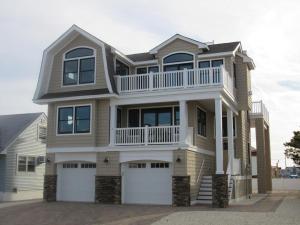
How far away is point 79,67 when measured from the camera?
2328cm

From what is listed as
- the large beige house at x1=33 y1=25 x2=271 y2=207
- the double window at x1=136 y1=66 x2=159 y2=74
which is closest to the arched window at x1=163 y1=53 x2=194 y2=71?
the large beige house at x1=33 y1=25 x2=271 y2=207

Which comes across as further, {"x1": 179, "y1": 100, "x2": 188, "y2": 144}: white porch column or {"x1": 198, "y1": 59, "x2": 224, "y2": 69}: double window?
{"x1": 198, "y1": 59, "x2": 224, "y2": 69}: double window

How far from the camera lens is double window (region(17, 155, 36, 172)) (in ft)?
93.7

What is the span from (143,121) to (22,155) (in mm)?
9921

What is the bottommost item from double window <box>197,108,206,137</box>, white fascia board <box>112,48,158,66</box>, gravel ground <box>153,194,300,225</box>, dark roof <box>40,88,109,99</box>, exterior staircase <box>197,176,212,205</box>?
gravel ground <box>153,194,300,225</box>

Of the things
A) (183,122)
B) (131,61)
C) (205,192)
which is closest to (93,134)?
(183,122)

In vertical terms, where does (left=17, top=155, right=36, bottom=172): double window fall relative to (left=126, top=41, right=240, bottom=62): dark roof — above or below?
below

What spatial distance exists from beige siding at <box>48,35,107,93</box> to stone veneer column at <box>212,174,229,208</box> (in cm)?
778

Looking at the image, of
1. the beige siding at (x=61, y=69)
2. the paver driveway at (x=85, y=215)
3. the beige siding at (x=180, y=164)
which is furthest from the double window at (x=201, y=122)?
the paver driveway at (x=85, y=215)

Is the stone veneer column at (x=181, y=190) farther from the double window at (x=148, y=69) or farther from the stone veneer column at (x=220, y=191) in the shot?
the double window at (x=148, y=69)

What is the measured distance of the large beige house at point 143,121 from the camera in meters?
20.6

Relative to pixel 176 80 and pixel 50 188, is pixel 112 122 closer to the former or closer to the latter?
pixel 176 80

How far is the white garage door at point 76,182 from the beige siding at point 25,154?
602cm

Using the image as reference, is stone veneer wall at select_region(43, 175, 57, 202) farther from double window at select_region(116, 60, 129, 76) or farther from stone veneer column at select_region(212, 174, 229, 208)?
stone veneer column at select_region(212, 174, 229, 208)
